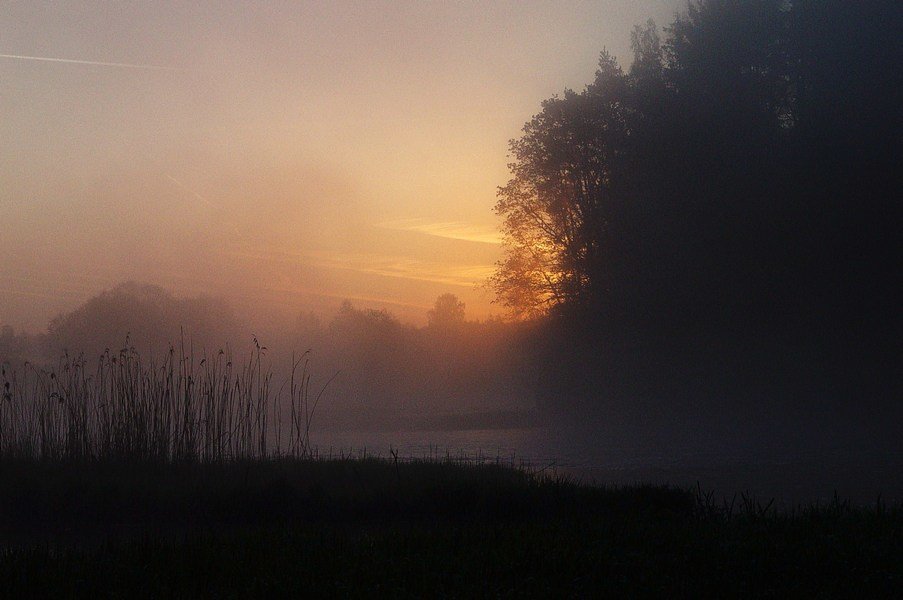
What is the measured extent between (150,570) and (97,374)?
303 inches

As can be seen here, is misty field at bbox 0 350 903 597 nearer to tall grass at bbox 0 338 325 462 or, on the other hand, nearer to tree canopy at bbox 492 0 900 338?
tall grass at bbox 0 338 325 462

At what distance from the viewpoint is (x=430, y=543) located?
5684 millimetres

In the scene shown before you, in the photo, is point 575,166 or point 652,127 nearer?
point 652,127

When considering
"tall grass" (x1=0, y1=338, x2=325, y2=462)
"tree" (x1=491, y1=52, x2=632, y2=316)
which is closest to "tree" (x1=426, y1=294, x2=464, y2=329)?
"tree" (x1=491, y1=52, x2=632, y2=316)

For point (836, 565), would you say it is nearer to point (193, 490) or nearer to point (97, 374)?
point (193, 490)

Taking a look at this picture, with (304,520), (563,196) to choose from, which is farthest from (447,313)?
(304,520)

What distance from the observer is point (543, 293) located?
90.7ft

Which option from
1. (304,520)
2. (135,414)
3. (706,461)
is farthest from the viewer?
(706,461)

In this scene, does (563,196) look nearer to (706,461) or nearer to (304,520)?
(706,461)

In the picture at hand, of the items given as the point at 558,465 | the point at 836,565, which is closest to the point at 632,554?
the point at 836,565

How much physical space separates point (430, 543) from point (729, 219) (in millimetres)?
19803

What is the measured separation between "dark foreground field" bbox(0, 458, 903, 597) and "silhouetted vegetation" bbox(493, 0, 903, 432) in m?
16.4

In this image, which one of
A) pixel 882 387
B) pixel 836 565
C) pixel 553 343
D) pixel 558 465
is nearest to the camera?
pixel 836 565

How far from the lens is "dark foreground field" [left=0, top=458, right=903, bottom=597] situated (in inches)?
183
